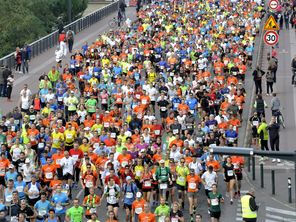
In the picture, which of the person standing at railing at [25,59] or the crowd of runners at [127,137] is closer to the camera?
the crowd of runners at [127,137]

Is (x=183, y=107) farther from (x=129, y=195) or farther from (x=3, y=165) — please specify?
(x=129, y=195)

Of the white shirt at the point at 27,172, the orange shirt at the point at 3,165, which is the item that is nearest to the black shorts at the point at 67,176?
the white shirt at the point at 27,172

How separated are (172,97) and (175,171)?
32.9 ft

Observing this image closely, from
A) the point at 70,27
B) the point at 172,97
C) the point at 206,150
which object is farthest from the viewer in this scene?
the point at 70,27

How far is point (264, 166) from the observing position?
3017 centimetres

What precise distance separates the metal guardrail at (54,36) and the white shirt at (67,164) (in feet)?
66.3

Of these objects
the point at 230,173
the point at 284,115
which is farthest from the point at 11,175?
the point at 284,115

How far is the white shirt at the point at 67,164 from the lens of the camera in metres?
26.1

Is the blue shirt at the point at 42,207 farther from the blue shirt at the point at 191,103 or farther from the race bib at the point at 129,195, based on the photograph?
the blue shirt at the point at 191,103

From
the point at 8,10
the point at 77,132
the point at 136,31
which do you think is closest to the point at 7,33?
the point at 8,10

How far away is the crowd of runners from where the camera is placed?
77.7 feet

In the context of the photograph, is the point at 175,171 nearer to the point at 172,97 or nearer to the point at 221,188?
the point at 221,188

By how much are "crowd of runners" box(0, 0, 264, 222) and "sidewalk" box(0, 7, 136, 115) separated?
76.6 inches

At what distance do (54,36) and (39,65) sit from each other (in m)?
7.74
